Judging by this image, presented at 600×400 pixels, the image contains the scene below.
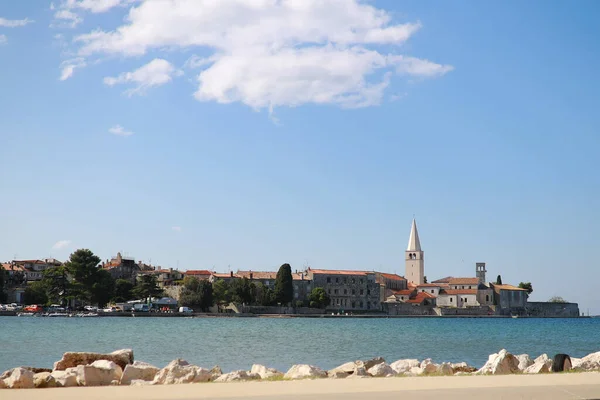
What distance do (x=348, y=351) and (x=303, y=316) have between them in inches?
2858

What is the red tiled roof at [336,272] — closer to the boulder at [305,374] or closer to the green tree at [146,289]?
the green tree at [146,289]

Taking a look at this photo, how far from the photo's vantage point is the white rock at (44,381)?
1308cm

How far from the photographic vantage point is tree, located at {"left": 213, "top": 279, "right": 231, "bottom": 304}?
9931 cm

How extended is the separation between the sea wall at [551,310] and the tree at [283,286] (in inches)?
2149

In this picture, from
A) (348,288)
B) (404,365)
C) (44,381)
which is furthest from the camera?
(348,288)

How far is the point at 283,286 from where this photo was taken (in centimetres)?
10069

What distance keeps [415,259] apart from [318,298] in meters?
36.6

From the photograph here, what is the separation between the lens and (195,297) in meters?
95.2

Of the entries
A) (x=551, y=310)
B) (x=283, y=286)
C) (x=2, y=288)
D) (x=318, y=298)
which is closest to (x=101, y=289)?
(x=2, y=288)

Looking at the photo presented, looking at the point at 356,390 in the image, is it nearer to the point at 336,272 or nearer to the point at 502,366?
the point at 502,366

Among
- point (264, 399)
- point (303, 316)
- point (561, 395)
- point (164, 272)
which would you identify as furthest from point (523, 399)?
point (164, 272)

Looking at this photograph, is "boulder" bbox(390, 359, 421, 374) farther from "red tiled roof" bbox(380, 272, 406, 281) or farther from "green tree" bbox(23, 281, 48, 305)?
"red tiled roof" bbox(380, 272, 406, 281)

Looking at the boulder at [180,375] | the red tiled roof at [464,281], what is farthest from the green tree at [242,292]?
the boulder at [180,375]

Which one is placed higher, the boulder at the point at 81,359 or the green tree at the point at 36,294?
the green tree at the point at 36,294
